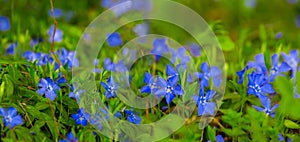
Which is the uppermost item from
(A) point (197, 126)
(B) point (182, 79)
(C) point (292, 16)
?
(C) point (292, 16)

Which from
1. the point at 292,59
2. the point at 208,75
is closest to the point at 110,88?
the point at 208,75

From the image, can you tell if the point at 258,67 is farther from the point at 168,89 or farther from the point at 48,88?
the point at 48,88

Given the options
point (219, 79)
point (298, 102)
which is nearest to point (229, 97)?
point (219, 79)

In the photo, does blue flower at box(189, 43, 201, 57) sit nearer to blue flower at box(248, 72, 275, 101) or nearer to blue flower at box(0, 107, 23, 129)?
blue flower at box(248, 72, 275, 101)

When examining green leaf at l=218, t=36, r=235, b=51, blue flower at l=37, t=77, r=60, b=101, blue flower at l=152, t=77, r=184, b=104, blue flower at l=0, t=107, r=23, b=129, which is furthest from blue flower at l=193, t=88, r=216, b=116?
green leaf at l=218, t=36, r=235, b=51

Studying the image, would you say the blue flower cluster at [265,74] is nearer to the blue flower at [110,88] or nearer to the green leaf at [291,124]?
the green leaf at [291,124]

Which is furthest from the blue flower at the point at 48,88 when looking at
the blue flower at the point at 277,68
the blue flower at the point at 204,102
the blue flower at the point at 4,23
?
the blue flower at the point at 4,23

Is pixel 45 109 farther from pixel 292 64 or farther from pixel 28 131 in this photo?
pixel 292 64
